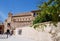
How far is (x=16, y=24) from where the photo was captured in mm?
66750

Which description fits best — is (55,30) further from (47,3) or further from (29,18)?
(29,18)

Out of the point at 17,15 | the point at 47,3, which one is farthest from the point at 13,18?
the point at 47,3

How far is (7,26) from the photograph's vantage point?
233 ft

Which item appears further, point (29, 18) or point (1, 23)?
point (1, 23)

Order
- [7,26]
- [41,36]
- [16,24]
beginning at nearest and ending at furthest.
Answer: [41,36]
[16,24]
[7,26]

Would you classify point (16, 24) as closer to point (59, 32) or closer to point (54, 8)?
point (59, 32)

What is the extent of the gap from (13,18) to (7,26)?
3.65m

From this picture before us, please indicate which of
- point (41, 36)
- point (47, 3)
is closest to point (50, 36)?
point (41, 36)

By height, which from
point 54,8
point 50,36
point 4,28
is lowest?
point 4,28

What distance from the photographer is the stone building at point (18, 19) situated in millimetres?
67000

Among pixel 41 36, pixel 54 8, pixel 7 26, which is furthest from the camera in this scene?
pixel 7 26

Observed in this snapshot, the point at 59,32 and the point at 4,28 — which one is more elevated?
the point at 59,32

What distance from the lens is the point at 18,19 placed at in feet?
238

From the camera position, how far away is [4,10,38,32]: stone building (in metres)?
67.0
